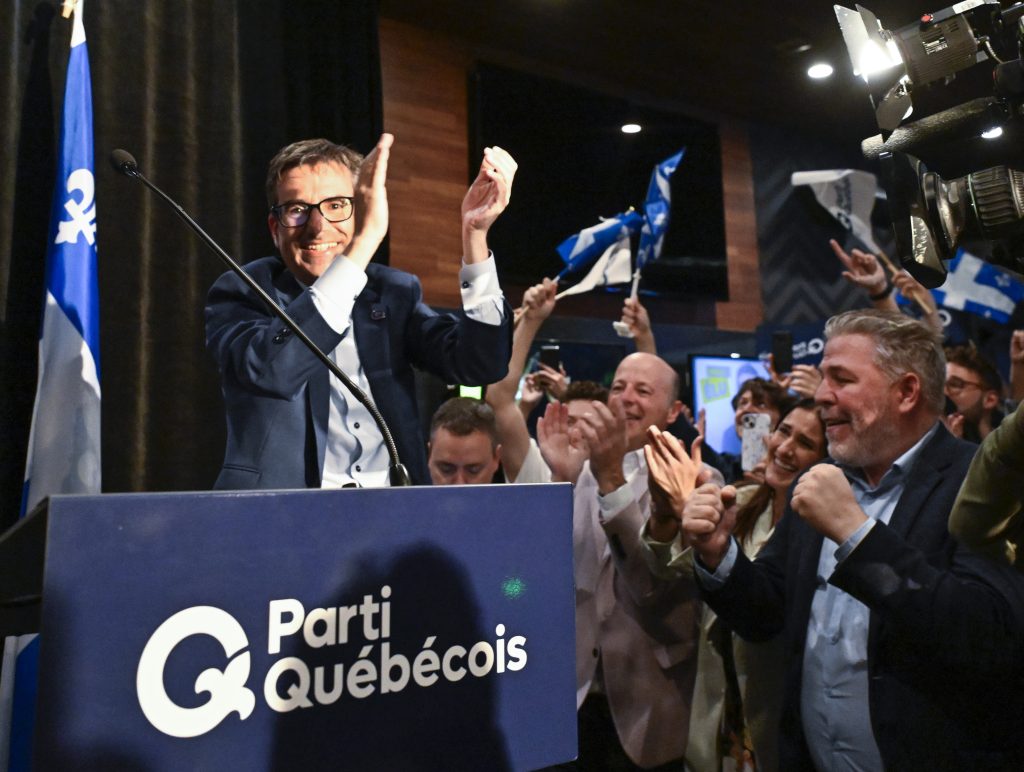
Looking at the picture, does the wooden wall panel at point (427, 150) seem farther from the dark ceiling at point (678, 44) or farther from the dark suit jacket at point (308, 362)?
the dark suit jacket at point (308, 362)

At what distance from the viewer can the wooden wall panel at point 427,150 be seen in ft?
13.8

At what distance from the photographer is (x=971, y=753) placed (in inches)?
56.8

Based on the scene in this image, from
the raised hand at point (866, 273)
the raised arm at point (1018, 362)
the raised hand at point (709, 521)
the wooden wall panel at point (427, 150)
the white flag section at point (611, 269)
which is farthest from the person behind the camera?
the wooden wall panel at point (427, 150)

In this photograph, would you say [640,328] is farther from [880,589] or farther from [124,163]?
[124,163]

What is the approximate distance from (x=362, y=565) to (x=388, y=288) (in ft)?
2.79

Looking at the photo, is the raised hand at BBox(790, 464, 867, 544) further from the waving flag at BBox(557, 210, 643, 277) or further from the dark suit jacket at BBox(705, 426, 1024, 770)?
the waving flag at BBox(557, 210, 643, 277)

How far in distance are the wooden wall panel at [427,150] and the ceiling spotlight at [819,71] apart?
216 cm

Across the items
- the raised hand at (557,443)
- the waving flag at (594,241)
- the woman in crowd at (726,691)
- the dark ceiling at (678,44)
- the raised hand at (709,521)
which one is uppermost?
the dark ceiling at (678,44)

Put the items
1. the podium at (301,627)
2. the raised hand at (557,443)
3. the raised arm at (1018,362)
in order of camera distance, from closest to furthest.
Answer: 1. the podium at (301,627)
2. the raised hand at (557,443)
3. the raised arm at (1018,362)

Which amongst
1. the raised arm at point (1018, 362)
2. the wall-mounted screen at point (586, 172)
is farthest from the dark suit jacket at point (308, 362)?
the wall-mounted screen at point (586, 172)

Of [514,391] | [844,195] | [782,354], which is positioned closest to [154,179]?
[514,391]

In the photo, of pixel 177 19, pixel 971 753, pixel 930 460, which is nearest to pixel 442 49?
pixel 177 19

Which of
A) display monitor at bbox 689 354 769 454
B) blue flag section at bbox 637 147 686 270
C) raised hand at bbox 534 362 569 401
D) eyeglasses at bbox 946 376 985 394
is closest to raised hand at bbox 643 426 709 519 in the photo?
raised hand at bbox 534 362 569 401

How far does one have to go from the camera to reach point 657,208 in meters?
5.18
